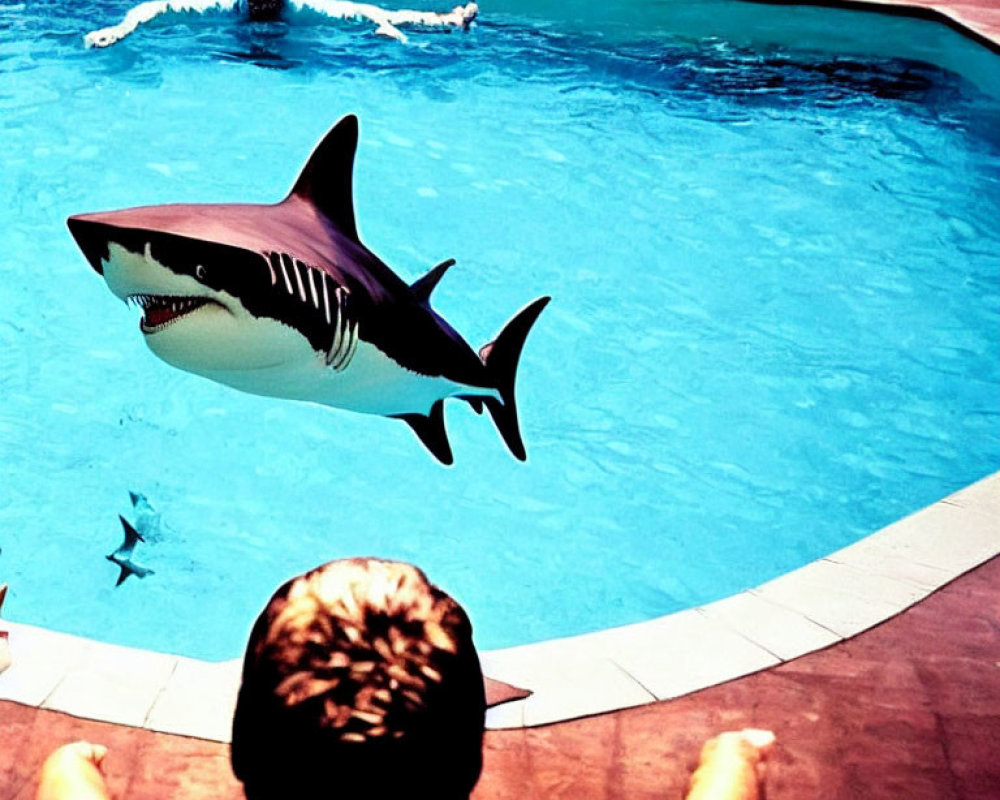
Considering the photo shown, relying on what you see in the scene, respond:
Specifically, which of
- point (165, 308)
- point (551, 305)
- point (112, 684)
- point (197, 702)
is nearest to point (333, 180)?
point (165, 308)

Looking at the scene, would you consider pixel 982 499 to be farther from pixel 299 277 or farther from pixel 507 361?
pixel 299 277

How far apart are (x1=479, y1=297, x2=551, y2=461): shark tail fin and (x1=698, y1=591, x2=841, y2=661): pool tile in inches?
48.4

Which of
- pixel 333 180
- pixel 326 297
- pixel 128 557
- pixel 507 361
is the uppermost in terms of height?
pixel 333 180

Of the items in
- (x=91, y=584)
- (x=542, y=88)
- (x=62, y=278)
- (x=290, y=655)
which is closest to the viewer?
(x=290, y=655)

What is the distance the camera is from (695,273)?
952 cm

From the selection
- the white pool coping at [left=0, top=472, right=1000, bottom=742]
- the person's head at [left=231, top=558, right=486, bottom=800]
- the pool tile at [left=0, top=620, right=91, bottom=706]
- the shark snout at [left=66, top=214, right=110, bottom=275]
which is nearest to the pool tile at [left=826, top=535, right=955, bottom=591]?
the white pool coping at [left=0, top=472, right=1000, bottom=742]

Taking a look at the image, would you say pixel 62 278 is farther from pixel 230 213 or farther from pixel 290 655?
pixel 290 655

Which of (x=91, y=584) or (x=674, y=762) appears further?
Answer: (x=91, y=584)

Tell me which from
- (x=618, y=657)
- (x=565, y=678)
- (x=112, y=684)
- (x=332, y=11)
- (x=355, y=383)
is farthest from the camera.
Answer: (x=332, y=11)

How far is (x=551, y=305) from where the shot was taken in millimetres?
9102

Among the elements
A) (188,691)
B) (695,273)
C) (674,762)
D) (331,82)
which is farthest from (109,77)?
(674,762)

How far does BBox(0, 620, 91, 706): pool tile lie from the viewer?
4.00m

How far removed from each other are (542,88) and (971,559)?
8.99 metres

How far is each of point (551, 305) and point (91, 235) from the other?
664 centimetres
